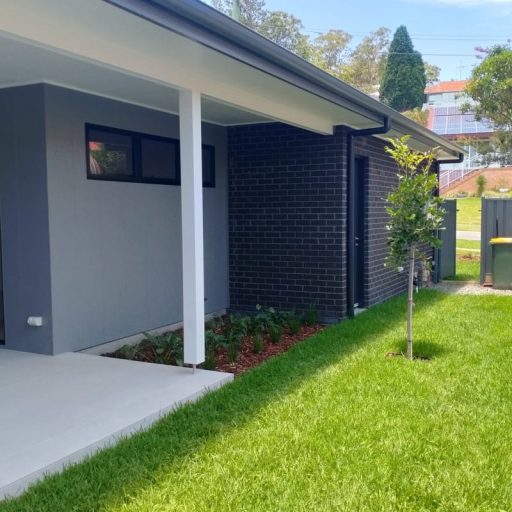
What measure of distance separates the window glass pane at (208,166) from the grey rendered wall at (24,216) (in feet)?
8.91

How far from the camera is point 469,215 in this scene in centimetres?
2903

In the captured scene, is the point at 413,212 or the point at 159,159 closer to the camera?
the point at 413,212

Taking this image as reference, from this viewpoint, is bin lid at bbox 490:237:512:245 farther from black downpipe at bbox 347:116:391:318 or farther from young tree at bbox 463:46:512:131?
young tree at bbox 463:46:512:131

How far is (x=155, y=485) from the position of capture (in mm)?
3242

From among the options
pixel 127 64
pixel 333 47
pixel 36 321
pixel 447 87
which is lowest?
pixel 36 321

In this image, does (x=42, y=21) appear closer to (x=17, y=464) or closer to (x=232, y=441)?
(x=17, y=464)

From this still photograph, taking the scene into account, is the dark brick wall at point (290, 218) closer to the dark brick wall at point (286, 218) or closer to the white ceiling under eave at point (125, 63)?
the dark brick wall at point (286, 218)

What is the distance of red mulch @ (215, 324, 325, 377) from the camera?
5.68m

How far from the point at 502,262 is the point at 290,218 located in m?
4.63

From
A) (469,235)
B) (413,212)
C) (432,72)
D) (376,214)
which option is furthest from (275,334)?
(432,72)

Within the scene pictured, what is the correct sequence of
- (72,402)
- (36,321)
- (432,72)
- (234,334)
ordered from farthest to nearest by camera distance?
1. (432,72)
2. (234,334)
3. (36,321)
4. (72,402)

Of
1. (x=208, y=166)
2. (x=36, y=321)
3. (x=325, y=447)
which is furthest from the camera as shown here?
(x=208, y=166)

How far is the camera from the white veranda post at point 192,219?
4.91 metres

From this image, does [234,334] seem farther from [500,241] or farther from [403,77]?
[403,77]
